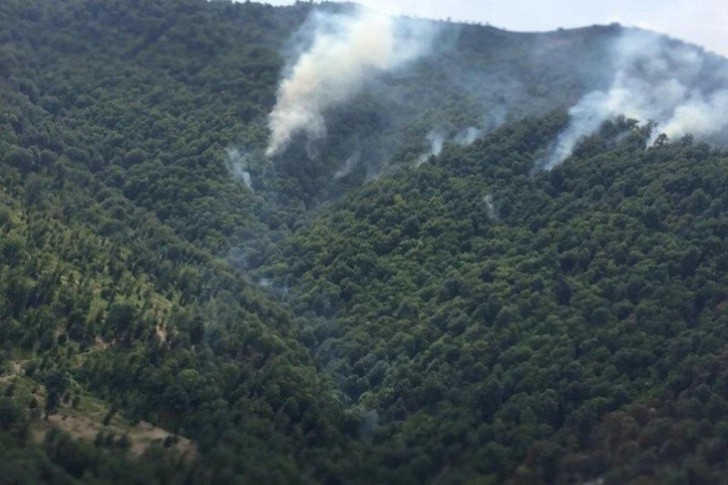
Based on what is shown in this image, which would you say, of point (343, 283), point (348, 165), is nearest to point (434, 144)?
point (348, 165)

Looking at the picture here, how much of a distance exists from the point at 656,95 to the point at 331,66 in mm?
42225

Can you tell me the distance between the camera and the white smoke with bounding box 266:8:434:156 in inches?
6220

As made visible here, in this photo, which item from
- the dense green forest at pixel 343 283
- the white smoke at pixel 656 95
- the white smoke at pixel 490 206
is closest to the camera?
the dense green forest at pixel 343 283

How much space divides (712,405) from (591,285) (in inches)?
889

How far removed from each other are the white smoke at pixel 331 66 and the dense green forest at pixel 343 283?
257cm

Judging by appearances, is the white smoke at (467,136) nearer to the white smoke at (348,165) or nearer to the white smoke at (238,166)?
the white smoke at (348,165)

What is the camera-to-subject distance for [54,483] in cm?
7756

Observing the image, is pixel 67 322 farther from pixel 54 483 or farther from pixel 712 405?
pixel 712 405

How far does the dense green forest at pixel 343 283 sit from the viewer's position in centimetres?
8750

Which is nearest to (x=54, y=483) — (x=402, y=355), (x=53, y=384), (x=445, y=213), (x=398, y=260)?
(x=53, y=384)

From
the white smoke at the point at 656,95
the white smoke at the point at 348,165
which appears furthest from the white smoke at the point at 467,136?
the white smoke at the point at 348,165

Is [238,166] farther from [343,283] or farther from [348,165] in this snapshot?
[343,283]

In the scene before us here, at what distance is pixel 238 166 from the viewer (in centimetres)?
14612

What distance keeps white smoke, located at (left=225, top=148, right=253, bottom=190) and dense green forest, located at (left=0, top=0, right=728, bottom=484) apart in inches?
16.8
